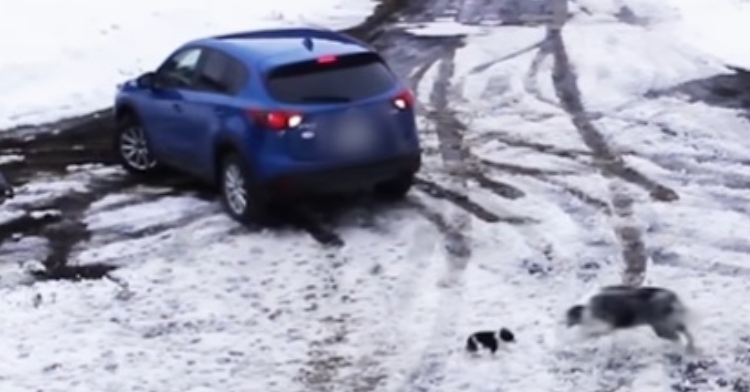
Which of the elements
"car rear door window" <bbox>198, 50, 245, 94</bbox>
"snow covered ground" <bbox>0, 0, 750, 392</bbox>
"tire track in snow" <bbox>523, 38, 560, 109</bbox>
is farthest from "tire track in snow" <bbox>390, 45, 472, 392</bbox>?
"car rear door window" <bbox>198, 50, 245, 94</bbox>

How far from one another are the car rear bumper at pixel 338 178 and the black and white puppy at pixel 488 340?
3288 mm

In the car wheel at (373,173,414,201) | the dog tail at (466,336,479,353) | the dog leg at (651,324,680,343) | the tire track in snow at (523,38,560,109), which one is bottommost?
the tire track in snow at (523,38,560,109)

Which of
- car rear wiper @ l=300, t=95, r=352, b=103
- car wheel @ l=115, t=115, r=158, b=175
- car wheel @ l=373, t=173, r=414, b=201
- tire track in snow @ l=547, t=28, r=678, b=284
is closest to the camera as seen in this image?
tire track in snow @ l=547, t=28, r=678, b=284

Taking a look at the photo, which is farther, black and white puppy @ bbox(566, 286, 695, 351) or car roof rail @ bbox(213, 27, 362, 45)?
car roof rail @ bbox(213, 27, 362, 45)

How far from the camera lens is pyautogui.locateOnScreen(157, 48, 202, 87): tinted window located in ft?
49.1

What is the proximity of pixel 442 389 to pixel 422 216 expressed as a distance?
429 cm

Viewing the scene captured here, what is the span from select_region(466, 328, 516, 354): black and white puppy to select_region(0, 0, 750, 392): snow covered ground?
0.11 m

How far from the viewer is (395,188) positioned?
14516 millimetres

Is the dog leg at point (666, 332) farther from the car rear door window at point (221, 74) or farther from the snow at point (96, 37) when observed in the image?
the snow at point (96, 37)

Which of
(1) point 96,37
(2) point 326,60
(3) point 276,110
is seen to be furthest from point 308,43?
(1) point 96,37

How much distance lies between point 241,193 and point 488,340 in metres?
4.15

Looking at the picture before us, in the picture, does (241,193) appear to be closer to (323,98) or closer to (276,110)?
(276,110)

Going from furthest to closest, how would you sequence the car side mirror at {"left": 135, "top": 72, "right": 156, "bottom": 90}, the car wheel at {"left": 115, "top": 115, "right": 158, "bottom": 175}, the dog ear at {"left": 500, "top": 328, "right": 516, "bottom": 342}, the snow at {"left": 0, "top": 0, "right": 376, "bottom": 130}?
the snow at {"left": 0, "top": 0, "right": 376, "bottom": 130} → the car wheel at {"left": 115, "top": 115, "right": 158, "bottom": 175} → the car side mirror at {"left": 135, "top": 72, "right": 156, "bottom": 90} → the dog ear at {"left": 500, "top": 328, "right": 516, "bottom": 342}

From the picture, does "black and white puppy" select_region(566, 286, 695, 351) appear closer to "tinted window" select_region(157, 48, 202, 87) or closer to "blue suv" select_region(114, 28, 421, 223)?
"blue suv" select_region(114, 28, 421, 223)
